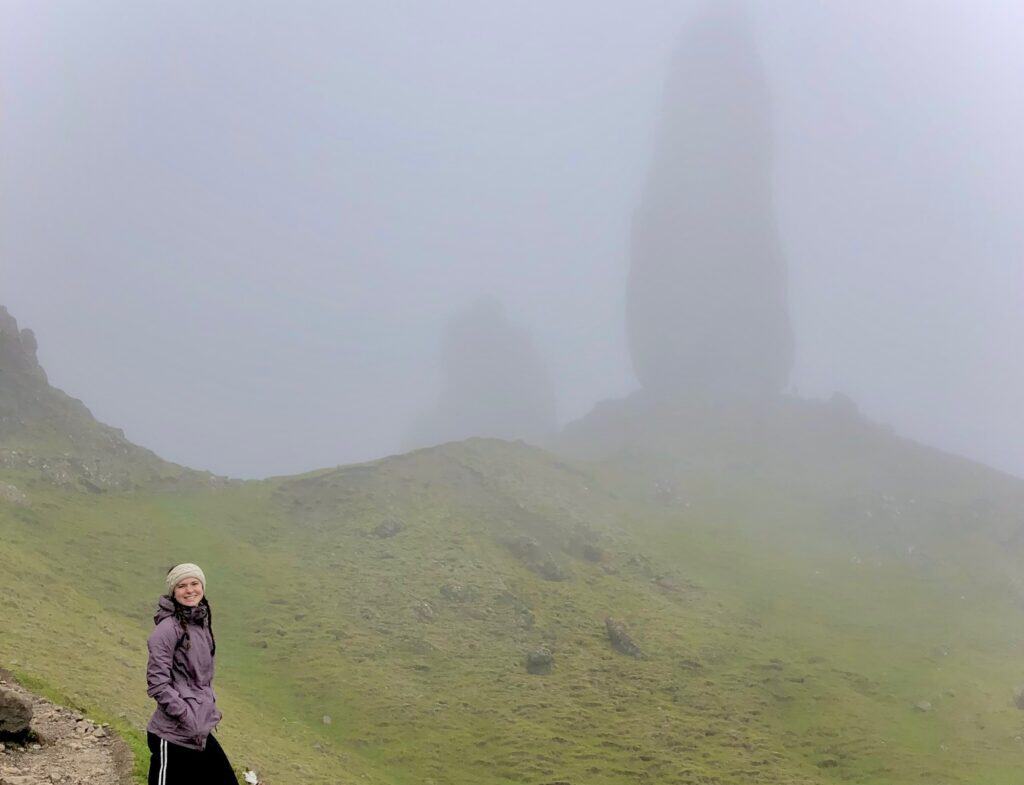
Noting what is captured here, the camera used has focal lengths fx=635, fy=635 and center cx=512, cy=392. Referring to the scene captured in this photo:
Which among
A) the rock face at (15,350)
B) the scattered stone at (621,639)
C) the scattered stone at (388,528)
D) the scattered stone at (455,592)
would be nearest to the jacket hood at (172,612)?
the scattered stone at (621,639)

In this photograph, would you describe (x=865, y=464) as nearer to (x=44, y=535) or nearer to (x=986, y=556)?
(x=986, y=556)

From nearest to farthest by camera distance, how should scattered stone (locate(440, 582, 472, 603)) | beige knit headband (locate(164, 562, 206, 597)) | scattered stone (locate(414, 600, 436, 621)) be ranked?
1. beige knit headband (locate(164, 562, 206, 597))
2. scattered stone (locate(414, 600, 436, 621))
3. scattered stone (locate(440, 582, 472, 603))

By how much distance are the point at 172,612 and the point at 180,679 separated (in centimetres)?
88

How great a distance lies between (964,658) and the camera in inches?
2125

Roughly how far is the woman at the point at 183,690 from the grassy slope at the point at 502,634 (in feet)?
38.4

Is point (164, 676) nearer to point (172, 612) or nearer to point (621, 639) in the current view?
point (172, 612)

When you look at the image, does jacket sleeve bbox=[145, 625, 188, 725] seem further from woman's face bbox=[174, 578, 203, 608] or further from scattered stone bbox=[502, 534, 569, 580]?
scattered stone bbox=[502, 534, 569, 580]

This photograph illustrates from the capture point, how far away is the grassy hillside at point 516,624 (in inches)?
1174

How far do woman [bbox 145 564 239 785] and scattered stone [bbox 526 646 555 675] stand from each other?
3346 centimetres

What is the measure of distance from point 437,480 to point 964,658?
170 ft

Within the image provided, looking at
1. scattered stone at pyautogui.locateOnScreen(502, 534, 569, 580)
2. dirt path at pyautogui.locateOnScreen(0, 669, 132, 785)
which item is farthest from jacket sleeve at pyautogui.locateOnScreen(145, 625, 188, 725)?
scattered stone at pyautogui.locateOnScreen(502, 534, 569, 580)

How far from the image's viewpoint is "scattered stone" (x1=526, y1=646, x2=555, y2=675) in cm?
3950

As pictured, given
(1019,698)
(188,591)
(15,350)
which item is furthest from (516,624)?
(15,350)

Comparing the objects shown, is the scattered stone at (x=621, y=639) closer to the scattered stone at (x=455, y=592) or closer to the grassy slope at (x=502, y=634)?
the grassy slope at (x=502, y=634)
